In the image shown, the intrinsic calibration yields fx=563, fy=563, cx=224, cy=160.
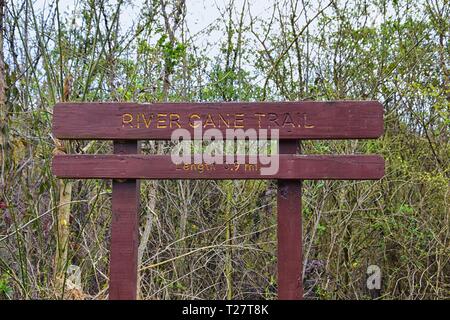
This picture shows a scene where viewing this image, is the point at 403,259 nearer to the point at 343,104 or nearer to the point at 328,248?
the point at 328,248

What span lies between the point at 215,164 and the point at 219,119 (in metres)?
0.27

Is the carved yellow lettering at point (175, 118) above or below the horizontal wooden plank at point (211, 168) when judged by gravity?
above

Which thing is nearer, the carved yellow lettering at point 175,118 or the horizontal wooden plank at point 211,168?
the horizontal wooden plank at point 211,168

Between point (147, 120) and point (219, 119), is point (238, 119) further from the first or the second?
point (147, 120)

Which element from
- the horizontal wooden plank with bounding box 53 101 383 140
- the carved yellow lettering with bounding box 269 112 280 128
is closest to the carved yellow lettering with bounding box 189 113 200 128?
the horizontal wooden plank with bounding box 53 101 383 140

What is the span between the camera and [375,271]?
5801mm

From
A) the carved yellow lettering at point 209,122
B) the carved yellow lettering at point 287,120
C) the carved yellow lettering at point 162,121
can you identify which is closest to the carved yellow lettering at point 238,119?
the carved yellow lettering at point 209,122

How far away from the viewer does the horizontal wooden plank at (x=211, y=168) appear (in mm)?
3223

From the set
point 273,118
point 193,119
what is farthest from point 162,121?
point 273,118

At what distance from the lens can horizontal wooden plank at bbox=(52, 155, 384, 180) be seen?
10.6 ft

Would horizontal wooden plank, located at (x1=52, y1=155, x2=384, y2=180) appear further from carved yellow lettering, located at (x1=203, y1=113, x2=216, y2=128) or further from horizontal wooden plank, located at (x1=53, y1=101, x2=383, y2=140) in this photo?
carved yellow lettering, located at (x1=203, y1=113, x2=216, y2=128)

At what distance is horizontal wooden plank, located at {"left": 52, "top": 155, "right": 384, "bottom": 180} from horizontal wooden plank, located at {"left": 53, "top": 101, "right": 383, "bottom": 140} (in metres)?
0.13

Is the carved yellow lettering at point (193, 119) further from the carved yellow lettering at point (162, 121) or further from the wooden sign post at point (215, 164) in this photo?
the carved yellow lettering at point (162, 121)

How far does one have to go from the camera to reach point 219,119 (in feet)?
10.9
